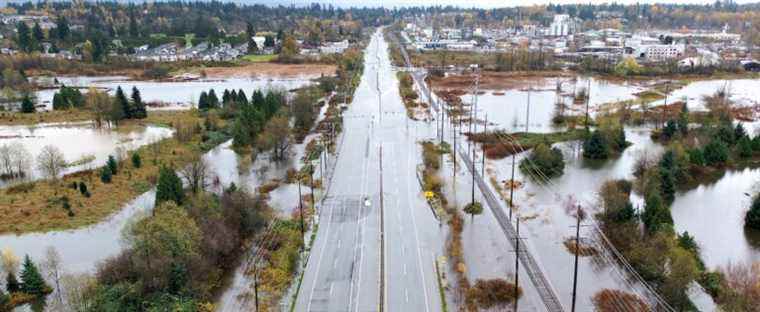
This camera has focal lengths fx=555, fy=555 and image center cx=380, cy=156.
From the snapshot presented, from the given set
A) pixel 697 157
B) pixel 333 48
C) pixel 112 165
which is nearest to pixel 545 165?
pixel 697 157

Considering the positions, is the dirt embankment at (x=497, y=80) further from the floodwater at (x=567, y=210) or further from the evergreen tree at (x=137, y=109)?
the evergreen tree at (x=137, y=109)

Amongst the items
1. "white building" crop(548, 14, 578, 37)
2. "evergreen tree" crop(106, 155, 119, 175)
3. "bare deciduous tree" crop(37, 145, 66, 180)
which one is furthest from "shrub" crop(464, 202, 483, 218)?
"white building" crop(548, 14, 578, 37)

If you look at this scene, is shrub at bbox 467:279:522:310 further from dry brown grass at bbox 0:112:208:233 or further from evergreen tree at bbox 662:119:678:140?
evergreen tree at bbox 662:119:678:140

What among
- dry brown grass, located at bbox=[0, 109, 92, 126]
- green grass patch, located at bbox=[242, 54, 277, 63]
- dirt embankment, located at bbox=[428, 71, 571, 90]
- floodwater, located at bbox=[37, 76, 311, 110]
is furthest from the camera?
green grass patch, located at bbox=[242, 54, 277, 63]

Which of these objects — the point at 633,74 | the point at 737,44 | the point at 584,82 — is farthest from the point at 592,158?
the point at 737,44

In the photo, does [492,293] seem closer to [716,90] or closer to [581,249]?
[581,249]

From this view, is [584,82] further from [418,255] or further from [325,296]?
[325,296]

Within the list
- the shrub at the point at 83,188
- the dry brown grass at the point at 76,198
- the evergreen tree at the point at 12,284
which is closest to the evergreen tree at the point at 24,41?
the dry brown grass at the point at 76,198
